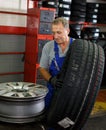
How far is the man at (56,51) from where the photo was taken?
6.12ft

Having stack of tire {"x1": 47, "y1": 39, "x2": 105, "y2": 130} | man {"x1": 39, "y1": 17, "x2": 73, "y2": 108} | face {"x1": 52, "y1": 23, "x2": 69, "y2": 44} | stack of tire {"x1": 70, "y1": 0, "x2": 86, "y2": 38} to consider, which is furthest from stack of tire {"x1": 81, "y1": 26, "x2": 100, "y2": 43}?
stack of tire {"x1": 47, "y1": 39, "x2": 105, "y2": 130}

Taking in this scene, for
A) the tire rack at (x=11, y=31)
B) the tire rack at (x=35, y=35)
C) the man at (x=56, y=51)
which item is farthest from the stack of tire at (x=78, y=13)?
the man at (x=56, y=51)

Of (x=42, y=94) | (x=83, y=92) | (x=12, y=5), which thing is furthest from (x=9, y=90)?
(x=12, y=5)

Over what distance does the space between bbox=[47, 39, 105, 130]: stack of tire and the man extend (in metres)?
0.34

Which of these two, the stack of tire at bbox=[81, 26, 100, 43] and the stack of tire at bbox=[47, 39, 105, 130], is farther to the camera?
the stack of tire at bbox=[81, 26, 100, 43]

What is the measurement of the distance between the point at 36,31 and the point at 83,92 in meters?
2.68

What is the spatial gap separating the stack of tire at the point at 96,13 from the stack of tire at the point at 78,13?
0.74 ft

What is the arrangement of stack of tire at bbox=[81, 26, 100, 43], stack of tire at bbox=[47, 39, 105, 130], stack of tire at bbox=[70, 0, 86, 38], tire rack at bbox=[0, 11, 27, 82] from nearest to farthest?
stack of tire at bbox=[47, 39, 105, 130] < tire rack at bbox=[0, 11, 27, 82] < stack of tire at bbox=[70, 0, 86, 38] < stack of tire at bbox=[81, 26, 100, 43]

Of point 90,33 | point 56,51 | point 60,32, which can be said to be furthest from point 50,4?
point 60,32

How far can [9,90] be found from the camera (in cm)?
172

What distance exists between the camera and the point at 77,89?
147cm

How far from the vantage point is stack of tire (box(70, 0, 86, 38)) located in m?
4.64

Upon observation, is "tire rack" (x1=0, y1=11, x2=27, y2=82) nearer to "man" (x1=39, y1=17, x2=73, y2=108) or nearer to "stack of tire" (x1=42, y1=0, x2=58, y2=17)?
"stack of tire" (x1=42, y1=0, x2=58, y2=17)

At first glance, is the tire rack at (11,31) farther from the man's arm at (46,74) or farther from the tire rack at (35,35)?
the man's arm at (46,74)
